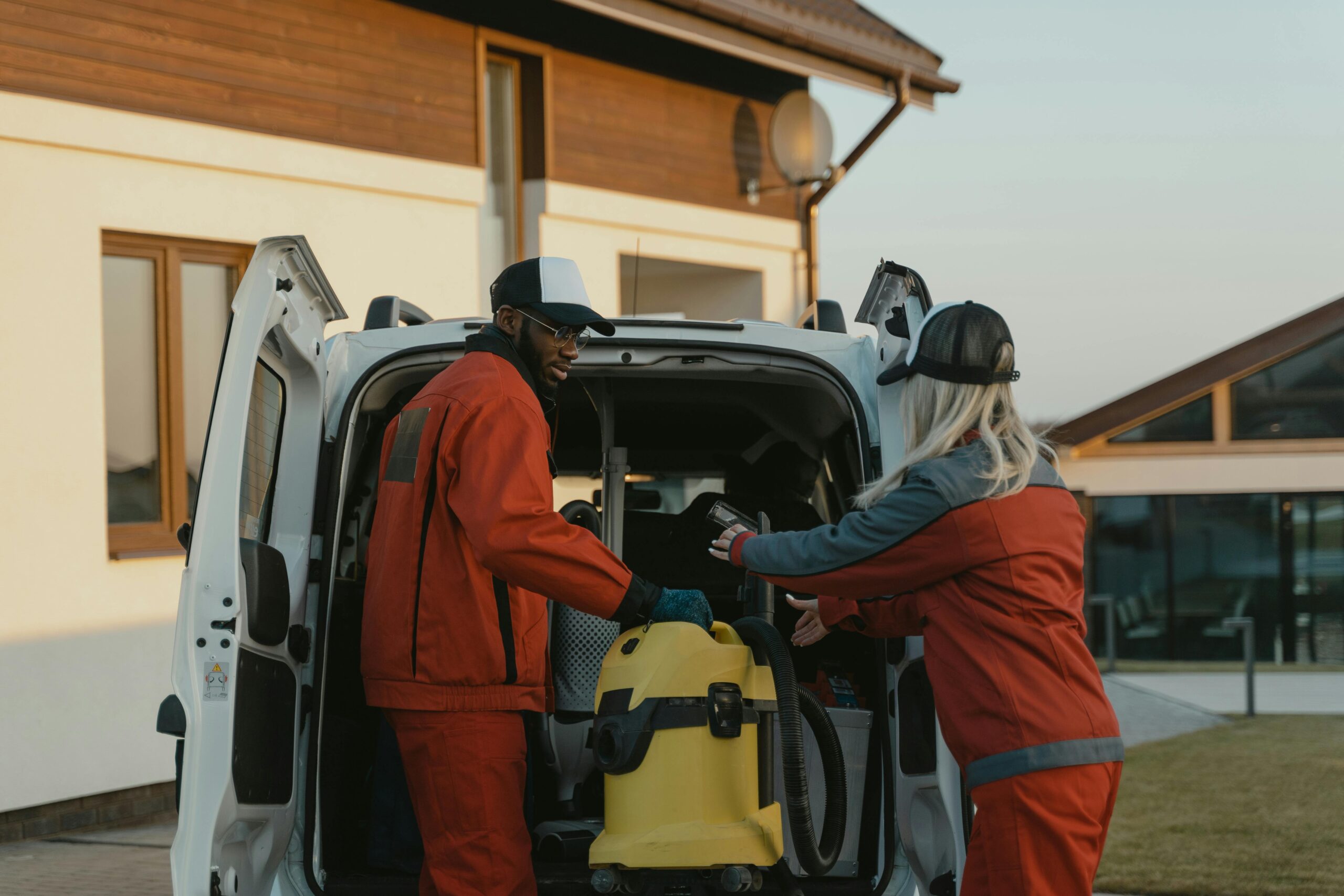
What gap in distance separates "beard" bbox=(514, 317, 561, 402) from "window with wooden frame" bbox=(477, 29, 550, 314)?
717 centimetres

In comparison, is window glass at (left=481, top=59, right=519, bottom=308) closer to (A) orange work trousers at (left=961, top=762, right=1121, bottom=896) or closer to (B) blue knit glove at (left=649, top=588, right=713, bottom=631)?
(B) blue knit glove at (left=649, top=588, right=713, bottom=631)

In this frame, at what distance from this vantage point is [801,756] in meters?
3.17

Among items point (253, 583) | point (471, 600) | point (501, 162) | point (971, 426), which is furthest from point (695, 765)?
point (501, 162)

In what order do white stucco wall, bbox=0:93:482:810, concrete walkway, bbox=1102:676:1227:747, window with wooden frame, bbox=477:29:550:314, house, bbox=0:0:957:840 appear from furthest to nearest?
1. concrete walkway, bbox=1102:676:1227:747
2. window with wooden frame, bbox=477:29:550:314
3. house, bbox=0:0:957:840
4. white stucco wall, bbox=0:93:482:810

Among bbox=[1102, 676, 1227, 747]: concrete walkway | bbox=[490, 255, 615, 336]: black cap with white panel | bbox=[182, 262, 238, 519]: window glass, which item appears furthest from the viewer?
bbox=[1102, 676, 1227, 747]: concrete walkway

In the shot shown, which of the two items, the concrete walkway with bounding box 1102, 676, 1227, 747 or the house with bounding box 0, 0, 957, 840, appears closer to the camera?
the house with bounding box 0, 0, 957, 840

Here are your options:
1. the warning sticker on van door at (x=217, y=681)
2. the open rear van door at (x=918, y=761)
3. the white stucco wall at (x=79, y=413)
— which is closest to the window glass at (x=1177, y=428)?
the white stucco wall at (x=79, y=413)

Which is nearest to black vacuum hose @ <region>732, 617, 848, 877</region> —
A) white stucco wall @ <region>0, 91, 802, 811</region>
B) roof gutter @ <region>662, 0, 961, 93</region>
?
white stucco wall @ <region>0, 91, 802, 811</region>

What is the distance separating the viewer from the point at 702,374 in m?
3.94

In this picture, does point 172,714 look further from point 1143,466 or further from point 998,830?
point 1143,466

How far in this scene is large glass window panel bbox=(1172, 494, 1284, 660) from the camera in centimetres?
2006

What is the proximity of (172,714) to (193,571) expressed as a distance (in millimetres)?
291

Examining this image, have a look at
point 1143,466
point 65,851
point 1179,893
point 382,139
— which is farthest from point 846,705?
point 1143,466

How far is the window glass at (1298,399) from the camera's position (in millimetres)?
19844
